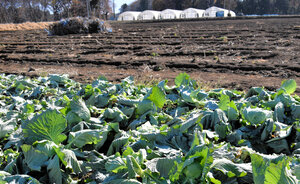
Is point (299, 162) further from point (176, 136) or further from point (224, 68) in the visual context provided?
point (224, 68)

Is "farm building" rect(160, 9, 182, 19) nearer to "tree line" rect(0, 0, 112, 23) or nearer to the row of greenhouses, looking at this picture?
the row of greenhouses

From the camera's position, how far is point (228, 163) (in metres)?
1.51

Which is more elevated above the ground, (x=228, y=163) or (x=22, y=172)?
(x=228, y=163)

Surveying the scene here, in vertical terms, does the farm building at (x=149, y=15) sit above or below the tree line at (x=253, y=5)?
below

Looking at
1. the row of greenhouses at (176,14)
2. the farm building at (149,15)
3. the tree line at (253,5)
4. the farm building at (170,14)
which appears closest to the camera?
the row of greenhouses at (176,14)

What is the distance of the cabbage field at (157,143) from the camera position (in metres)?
1.46

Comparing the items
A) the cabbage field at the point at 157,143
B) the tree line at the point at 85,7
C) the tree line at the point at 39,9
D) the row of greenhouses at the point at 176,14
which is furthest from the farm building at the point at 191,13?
the cabbage field at the point at 157,143

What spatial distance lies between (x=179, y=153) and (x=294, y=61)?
548 centimetres

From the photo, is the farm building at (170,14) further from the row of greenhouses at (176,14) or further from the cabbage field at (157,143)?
the cabbage field at (157,143)

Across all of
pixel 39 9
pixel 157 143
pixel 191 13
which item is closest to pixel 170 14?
pixel 191 13

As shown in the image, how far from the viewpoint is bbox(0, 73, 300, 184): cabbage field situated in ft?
4.79

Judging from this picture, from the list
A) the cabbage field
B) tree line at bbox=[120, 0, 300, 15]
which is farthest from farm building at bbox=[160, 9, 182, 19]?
the cabbage field

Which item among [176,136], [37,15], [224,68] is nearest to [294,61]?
[224,68]

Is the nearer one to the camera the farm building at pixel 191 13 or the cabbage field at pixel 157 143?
the cabbage field at pixel 157 143
